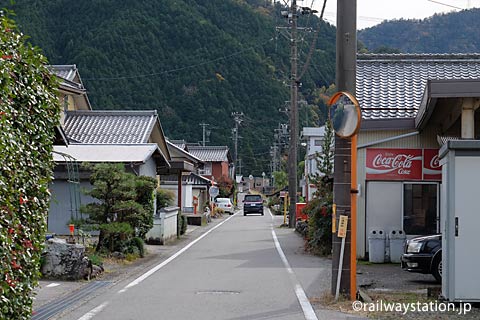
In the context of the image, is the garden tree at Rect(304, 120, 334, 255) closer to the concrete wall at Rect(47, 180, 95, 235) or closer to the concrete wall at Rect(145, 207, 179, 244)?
the concrete wall at Rect(145, 207, 179, 244)

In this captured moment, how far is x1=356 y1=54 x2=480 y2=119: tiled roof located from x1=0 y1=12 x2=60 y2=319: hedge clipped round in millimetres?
13328

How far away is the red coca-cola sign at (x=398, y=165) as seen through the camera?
62.5 ft

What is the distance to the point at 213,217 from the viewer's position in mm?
Result: 54250

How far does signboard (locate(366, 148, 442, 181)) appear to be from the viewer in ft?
62.4

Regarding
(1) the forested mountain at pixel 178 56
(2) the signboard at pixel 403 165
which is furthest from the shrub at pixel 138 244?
(1) the forested mountain at pixel 178 56

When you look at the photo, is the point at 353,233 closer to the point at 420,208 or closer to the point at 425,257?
the point at 425,257

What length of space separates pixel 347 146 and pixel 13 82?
21.1 feet

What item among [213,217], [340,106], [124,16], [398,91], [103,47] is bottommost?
[213,217]

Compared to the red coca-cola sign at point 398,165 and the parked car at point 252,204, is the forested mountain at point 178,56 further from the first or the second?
the red coca-cola sign at point 398,165

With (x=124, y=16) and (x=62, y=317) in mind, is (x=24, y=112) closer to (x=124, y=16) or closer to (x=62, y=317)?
(x=62, y=317)

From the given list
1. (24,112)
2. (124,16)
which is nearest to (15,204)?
(24,112)

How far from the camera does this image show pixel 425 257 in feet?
45.0

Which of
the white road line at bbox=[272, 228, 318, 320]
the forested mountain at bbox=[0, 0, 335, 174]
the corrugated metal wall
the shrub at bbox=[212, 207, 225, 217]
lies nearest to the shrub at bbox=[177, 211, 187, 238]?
the white road line at bbox=[272, 228, 318, 320]

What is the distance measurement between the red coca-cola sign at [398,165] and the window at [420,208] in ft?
1.09
